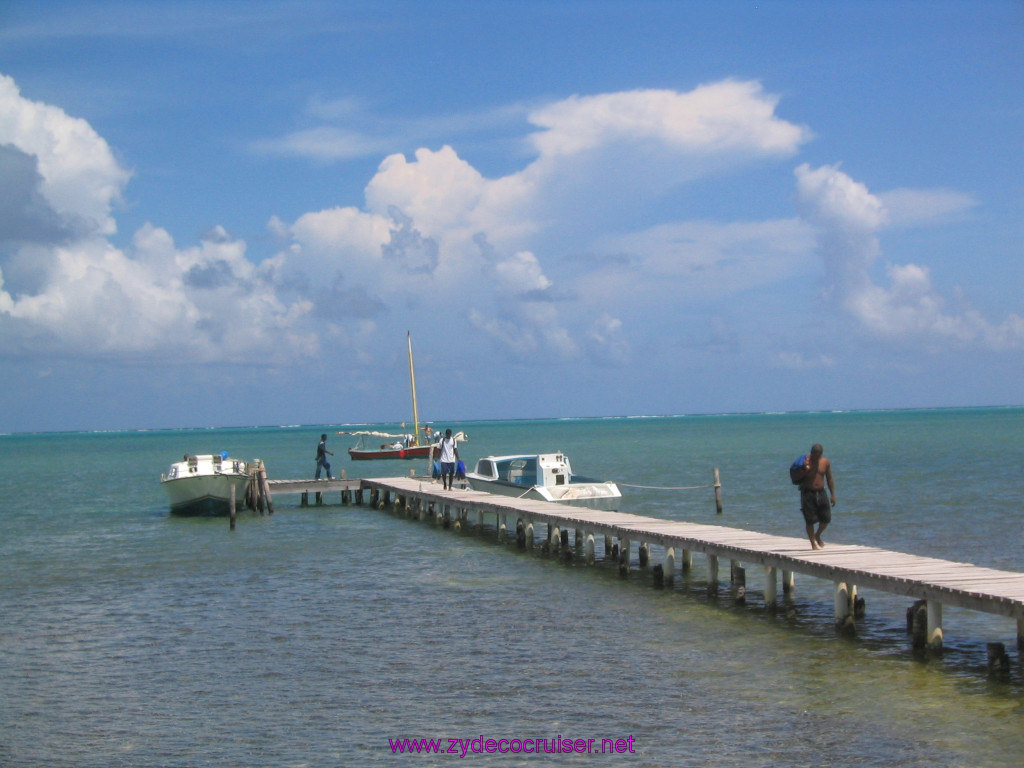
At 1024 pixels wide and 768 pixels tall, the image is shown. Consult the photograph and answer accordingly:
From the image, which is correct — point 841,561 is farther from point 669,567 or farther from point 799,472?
point 669,567

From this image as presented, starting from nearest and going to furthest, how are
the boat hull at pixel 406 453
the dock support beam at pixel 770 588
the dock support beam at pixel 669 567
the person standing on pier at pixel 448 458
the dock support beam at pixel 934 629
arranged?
the dock support beam at pixel 934 629
the dock support beam at pixel 770 588
the dock support beam at pixel 669 567
the person standing on pier at pixel 448 458
the boat hull at pixel 406 453

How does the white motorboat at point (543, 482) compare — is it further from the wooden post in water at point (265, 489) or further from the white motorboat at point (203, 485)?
the white motorboat at point (203, 485)

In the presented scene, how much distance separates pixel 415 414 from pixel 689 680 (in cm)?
6484

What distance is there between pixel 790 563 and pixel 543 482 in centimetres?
1594

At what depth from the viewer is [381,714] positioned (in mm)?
13227

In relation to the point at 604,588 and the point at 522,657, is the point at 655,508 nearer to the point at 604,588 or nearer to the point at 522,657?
the point at 604,588

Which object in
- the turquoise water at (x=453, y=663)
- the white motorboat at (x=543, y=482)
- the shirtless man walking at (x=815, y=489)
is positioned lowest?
the turquoise water at (x=453, y=663)

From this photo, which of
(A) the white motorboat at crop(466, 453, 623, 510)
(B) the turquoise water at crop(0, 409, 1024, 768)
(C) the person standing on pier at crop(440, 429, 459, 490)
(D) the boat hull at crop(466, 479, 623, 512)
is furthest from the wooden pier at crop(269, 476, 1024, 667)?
(C) the person standing on pier at crop(440, 429, 459, 490)

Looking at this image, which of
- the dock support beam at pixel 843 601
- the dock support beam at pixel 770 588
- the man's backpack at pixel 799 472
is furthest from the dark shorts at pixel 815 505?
the dock support beam at pixel 770 588

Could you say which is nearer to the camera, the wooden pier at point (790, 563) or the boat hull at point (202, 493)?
the wooden pier at point (790, 563)

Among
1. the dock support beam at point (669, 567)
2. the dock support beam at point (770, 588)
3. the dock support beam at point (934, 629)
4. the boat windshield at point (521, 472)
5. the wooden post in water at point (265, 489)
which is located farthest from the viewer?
the wooden post in water at point (265, 489)

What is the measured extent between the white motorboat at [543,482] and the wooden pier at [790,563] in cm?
121

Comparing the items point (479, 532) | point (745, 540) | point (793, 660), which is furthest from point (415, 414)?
point (793, 660)

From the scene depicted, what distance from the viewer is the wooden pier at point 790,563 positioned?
1493 centimetres
